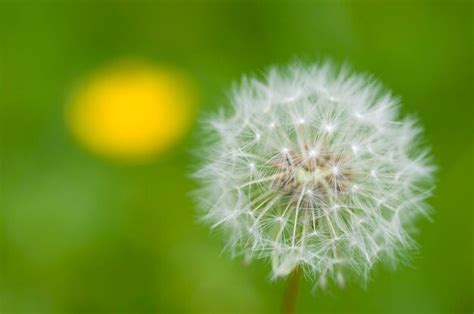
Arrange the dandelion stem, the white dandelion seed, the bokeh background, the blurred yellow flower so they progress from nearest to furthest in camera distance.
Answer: the dandelion stem → the white dandelion seed → the bokeh background → the blurred yellow flower

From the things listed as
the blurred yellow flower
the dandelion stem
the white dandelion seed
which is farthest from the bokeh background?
the dandelion stem

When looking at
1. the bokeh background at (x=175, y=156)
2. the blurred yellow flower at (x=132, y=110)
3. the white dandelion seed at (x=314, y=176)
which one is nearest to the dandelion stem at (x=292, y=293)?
the white dandelion seed at (x=314, y=176)

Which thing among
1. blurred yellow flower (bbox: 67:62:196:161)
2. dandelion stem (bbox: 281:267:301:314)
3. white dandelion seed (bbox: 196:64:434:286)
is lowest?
dandelion stem (bbox: 281:267:301:314)

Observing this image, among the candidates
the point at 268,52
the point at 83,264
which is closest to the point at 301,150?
the point at 83,264

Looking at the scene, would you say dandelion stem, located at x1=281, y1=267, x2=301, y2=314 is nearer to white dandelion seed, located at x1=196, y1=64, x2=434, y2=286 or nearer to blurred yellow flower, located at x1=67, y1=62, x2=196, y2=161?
white dandelion seed, located at x1=196, y1=64, x2=434, y2=286

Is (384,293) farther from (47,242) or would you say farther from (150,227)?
(47,242)

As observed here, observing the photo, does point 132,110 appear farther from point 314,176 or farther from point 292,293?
point 292,293

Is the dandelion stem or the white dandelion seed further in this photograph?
the white dandelion seed

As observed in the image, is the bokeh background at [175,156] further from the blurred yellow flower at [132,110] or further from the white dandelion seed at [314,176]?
the white dandelion seed at [314,176]
